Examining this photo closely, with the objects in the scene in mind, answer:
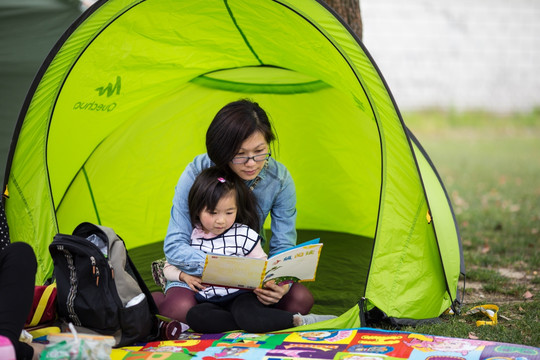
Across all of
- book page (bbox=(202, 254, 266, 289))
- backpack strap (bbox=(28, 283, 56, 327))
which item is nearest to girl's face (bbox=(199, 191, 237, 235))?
book page (bbox=(202, 254, 266, 289))

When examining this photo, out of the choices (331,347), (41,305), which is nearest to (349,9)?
(331,347)

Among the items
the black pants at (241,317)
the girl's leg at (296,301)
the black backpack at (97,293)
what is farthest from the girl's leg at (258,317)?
the black backpack at (97,293)

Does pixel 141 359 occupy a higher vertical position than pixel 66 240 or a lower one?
lower

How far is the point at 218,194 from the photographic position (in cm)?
244

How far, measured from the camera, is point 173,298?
2.50 metres

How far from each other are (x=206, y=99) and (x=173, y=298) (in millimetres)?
1504

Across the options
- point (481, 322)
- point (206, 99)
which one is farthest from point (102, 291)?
point (206, 99)

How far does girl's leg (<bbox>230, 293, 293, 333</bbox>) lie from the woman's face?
481mm

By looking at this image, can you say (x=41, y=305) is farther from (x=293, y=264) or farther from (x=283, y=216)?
(x=283, y=216)

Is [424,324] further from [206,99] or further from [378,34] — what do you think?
[378,34]

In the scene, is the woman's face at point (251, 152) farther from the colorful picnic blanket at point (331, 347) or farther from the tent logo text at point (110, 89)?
the tent logo text at point (110, 89)

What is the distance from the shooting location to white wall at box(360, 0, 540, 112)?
10711mm

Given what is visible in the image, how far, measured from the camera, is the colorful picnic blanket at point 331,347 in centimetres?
210

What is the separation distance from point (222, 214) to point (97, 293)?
54cm
